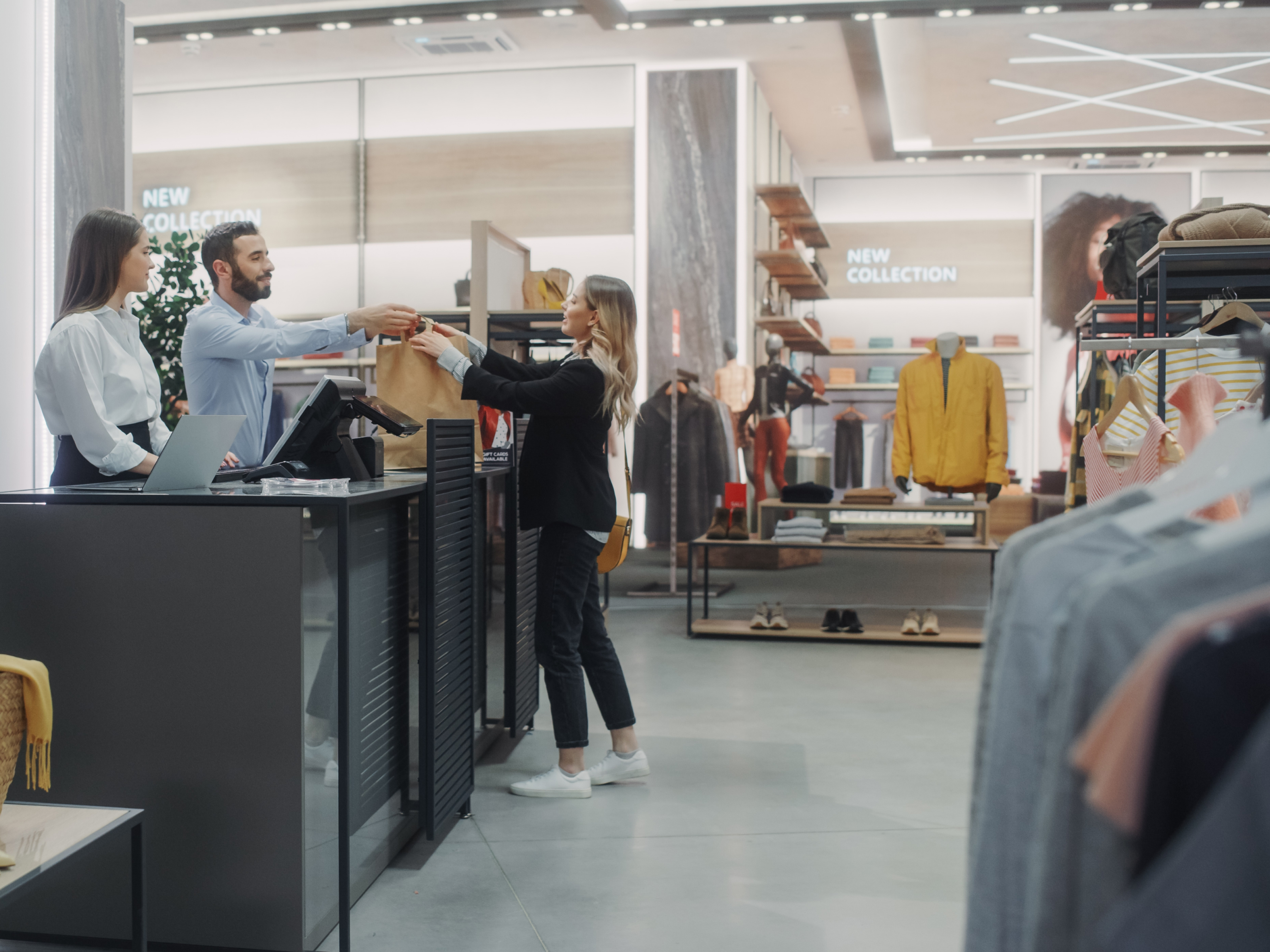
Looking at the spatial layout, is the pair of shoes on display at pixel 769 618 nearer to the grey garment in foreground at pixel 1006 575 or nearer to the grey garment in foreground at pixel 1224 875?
the grey garment in foreground at pixel 1006 575

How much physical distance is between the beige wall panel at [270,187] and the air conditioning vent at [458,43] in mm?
1036

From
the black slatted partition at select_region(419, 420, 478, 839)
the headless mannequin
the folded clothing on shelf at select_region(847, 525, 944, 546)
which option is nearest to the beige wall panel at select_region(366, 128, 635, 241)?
the headless mannequin

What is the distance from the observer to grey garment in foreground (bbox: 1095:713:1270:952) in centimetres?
58

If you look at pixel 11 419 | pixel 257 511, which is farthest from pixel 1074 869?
pixel 11 419

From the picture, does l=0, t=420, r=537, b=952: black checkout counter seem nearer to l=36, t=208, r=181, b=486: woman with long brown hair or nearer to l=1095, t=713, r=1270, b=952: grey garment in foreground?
l=36, t=208, r=181, b=486: woman with long brown hair

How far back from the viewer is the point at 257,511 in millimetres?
2027

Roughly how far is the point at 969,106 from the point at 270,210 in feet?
18.2

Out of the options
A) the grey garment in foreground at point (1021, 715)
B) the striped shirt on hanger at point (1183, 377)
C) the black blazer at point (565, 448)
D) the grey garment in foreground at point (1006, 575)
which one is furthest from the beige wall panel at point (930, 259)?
the grey garment in foreground at point (1021, 715)

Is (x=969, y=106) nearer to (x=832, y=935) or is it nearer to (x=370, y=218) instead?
(x=370, y=218)

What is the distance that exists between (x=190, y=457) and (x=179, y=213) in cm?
700

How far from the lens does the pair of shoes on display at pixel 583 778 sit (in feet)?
10.3

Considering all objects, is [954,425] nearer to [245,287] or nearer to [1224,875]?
[245,287]

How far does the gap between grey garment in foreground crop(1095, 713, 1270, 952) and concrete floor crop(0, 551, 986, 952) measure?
5.84ft

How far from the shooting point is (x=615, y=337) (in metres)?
3.08
